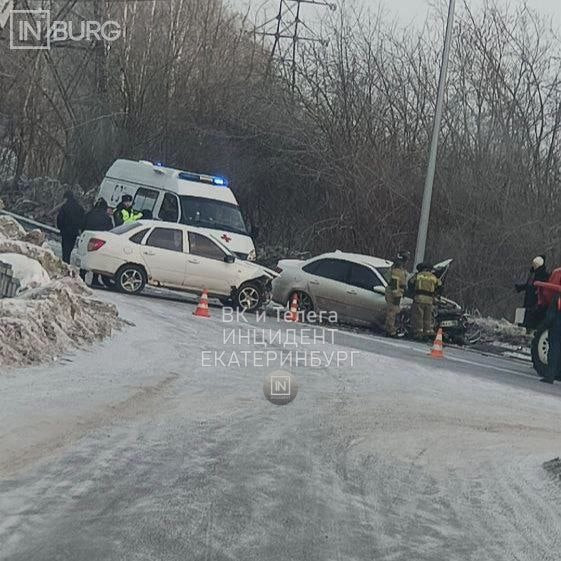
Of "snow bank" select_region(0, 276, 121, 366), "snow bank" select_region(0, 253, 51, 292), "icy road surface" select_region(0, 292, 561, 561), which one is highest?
"snow bank" select_region(0, 253, 51, 292)

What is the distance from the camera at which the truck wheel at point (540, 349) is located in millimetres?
16500

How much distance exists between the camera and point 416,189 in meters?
29.9

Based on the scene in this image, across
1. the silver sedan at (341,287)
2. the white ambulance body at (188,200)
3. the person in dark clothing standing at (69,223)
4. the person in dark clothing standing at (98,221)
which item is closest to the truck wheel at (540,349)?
the silver sedan at (341,287)

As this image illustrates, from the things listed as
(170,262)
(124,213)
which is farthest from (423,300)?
(124,213)

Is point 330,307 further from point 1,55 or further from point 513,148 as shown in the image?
point 1,55

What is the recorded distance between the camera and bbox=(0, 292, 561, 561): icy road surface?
6012 mm

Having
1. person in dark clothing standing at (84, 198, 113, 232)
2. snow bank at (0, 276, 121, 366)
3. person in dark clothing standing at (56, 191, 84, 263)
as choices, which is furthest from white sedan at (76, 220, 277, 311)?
snow bank at (0, 276, 121, 366)

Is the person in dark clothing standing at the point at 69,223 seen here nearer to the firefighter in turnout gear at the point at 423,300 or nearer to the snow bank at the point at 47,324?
the firefighter in turnout gear at the point at 423,300

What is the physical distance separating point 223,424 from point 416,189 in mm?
21335

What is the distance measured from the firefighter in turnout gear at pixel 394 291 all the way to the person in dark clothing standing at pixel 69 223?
7.10 m

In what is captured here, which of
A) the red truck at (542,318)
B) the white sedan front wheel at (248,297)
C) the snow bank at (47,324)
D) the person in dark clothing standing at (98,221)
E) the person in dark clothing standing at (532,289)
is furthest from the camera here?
the person in dark clothing standing at (98,221)

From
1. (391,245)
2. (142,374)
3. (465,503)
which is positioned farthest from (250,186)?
(465,503)

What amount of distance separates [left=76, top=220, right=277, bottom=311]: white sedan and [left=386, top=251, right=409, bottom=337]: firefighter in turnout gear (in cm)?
287

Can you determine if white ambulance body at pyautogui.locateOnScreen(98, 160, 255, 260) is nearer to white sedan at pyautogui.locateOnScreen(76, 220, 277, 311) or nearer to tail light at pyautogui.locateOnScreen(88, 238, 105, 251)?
white sedan at pyautogui.locateOnScreen(76, 220, 277, 311)
